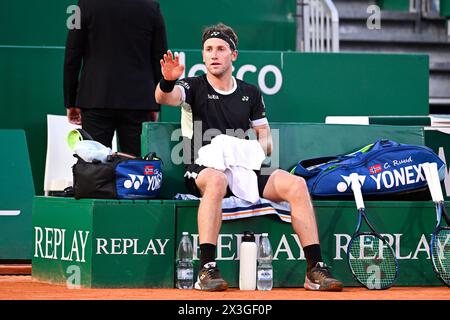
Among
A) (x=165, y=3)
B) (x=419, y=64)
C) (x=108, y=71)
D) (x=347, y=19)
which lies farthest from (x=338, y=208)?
(x=347, y=19)

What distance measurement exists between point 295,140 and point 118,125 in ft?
4.11

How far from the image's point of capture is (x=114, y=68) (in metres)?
7.21

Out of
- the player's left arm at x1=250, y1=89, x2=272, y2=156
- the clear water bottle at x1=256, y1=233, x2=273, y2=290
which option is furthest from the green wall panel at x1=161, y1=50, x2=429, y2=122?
the clear water bottle at x1=256, y1=233, x2=273, y2=290

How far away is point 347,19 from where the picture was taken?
1175 cm

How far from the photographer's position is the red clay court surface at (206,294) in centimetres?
538

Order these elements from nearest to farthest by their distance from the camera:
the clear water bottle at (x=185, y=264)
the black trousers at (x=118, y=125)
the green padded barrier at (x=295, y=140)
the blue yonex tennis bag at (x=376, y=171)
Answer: the clear water bottle at (x=185, y=264)
the blue yonex tennis bag at (x=376, y=171)
the green padded barrier at (x=295, y=140)
the black trousers at (x=118, y=125)

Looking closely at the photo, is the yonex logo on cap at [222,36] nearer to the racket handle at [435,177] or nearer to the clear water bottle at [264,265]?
the clear water bottle at [264,265]

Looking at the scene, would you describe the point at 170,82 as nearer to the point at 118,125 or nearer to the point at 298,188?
the point at 298,188

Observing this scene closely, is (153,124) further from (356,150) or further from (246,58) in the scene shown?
(246,58)

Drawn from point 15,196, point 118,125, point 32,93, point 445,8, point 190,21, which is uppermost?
point 445,8

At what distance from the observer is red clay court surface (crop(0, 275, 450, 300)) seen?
212 inches

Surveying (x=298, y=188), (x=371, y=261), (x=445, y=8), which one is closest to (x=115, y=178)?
(x=298, y=188)

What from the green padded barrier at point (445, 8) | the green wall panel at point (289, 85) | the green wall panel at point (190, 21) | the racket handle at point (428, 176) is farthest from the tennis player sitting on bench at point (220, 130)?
the green padded barrier at point (445, 8)

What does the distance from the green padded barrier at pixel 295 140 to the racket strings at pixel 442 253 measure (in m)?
0.92
